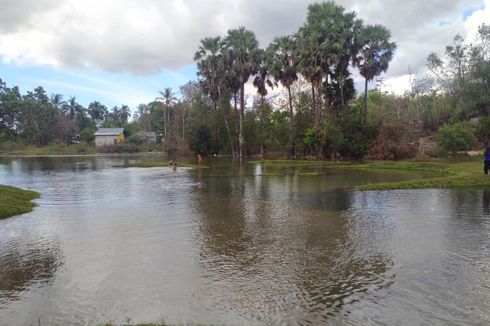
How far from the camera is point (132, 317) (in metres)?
7.52

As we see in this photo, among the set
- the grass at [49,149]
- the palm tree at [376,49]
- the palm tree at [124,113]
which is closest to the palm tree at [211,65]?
the palm tree at [376,49]

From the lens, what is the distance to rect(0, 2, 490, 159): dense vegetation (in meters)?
49.6

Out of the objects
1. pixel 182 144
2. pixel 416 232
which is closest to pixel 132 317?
pixel 416 232

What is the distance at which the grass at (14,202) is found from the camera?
17.6m

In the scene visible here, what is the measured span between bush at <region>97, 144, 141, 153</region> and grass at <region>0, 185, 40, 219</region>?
236 ft

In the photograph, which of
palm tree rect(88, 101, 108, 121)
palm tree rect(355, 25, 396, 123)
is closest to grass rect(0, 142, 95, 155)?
palm tree rect(88, 101, 108, 121)

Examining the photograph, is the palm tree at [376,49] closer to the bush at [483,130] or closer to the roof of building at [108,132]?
the bush at [483,130]

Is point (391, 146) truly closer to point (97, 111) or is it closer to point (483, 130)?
point (483, 130)

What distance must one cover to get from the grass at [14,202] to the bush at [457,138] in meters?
42.0

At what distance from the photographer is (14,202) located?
63.6ft

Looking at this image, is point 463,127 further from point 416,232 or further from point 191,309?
point 191,309

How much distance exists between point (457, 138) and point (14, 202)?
43960mm

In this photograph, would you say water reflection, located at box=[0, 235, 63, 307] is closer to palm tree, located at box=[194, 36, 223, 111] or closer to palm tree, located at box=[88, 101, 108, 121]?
palm tree, located at box=[194, 36, 223, 111]

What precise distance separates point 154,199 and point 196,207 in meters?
3.70
